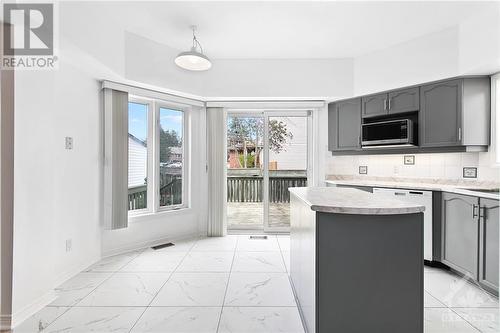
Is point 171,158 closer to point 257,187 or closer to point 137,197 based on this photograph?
point 137,197

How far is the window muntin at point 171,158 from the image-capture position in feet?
12.7

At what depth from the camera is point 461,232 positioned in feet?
8.50

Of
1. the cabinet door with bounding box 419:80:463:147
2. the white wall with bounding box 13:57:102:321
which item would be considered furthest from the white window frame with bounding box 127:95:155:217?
the cabinet door with bounding box 419:80:463:147

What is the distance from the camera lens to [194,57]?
106 inches

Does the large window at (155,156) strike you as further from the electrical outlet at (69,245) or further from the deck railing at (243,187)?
the electrical outlet at (69,245)

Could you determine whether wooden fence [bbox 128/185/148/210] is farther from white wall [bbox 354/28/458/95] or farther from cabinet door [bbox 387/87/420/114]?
cabinet door [bbox 387/87/420/114]

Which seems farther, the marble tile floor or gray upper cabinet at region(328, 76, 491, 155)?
gray upper cabinet at region(328, 76, 491, 155)

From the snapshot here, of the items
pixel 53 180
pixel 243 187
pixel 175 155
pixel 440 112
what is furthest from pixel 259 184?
pixel 53 180

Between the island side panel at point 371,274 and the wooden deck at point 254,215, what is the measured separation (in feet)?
9.54

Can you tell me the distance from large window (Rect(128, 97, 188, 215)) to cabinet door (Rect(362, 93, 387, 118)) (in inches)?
110

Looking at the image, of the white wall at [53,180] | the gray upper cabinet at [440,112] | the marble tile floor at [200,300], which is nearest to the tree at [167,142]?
the white wall at [53,180]

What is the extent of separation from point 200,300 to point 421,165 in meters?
3.39

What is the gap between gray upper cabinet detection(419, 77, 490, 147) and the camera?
9.42ft

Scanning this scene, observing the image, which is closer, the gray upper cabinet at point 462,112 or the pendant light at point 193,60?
the pendant light at point 193,60
